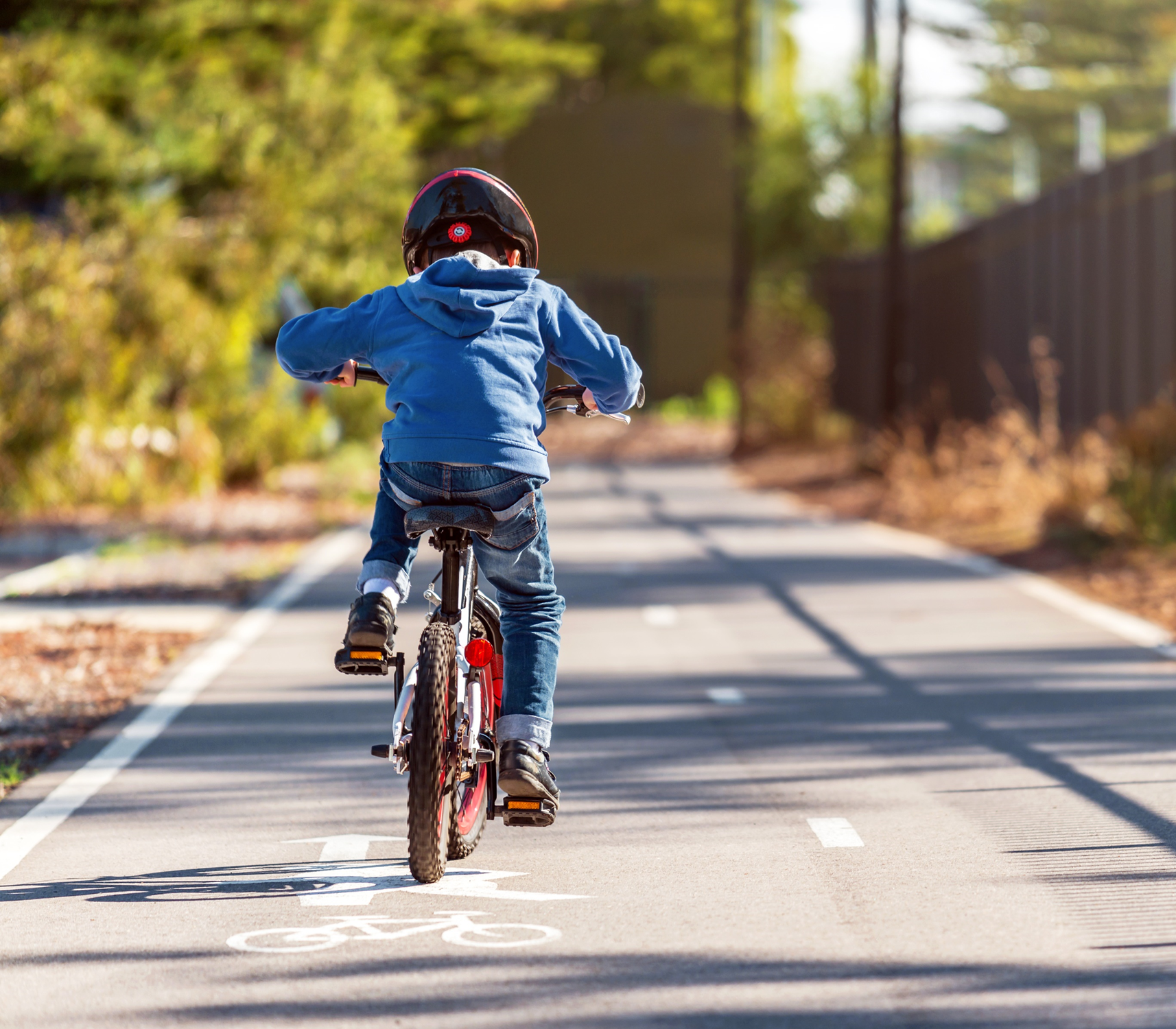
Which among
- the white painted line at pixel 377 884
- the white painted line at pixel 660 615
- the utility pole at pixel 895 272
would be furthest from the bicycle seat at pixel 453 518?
the utility pole at pixel 895 272

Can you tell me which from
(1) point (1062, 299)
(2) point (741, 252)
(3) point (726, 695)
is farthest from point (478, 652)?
(2) point (741, 252)

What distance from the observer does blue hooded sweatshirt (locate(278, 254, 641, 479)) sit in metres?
5.45

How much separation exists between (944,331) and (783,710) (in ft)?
58.0

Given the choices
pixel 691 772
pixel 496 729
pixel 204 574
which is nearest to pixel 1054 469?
pixel 204 574

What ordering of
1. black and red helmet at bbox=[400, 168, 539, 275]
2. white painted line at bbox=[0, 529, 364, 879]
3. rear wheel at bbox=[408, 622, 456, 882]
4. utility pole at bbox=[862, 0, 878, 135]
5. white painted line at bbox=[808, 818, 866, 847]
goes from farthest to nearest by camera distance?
utility pole at bbox=[862, 0, 878, 135]
white painted line at bbox=[0, 529, 364, 879]
white painted line at bbox=[808, 818, 866, 847]
black and red helmet at bbox=[400, 168, 539, 275]
rear wheel at bbox=[408, 622, 456, 882]

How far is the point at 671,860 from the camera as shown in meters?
5.98

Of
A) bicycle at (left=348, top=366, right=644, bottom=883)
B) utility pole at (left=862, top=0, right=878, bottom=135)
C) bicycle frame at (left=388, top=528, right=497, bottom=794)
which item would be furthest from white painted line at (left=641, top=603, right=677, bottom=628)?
utility pole at (left=862, top=0, right=878, bottom=135)

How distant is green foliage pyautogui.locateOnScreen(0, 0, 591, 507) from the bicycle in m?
11.7

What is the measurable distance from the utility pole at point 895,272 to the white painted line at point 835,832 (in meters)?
17.6

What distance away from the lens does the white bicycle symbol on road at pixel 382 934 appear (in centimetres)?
508

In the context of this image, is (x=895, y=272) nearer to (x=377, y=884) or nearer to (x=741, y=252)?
(x=741, y=252)

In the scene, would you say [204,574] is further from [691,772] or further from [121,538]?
[691,772]

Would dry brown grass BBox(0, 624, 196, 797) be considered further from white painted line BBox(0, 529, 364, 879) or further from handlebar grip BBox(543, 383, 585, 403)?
handlebar grip BBox(543, 383, 585, 403)

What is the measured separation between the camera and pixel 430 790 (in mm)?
5332
